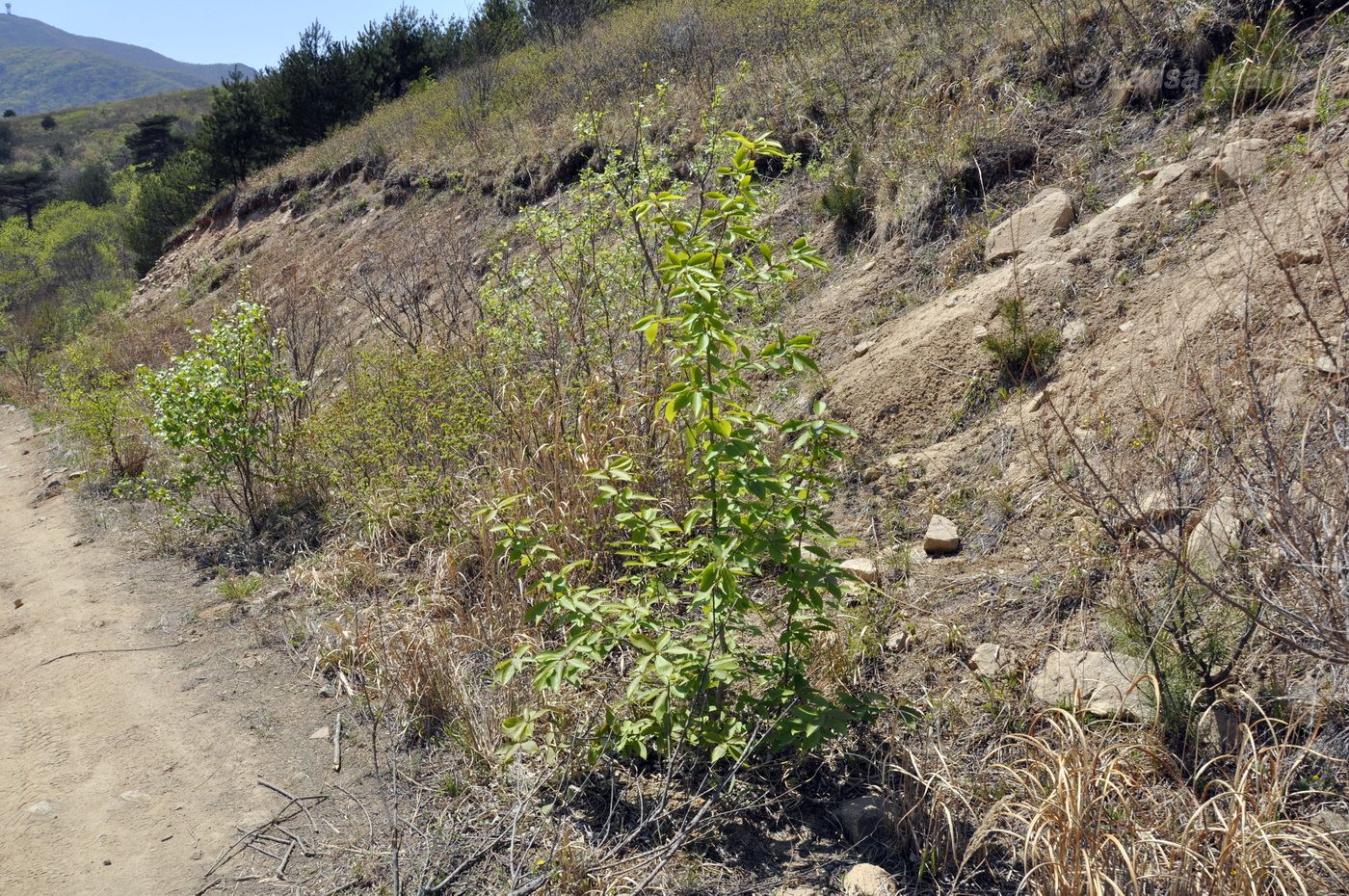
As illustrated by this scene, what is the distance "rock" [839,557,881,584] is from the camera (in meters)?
4.25

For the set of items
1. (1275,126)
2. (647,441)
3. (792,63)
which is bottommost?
(647,441)

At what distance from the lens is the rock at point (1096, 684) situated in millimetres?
3131

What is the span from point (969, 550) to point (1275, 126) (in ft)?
10.3

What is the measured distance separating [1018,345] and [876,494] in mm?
1168

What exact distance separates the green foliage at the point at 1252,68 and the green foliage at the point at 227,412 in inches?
266

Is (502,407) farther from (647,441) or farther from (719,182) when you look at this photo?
(719,182)

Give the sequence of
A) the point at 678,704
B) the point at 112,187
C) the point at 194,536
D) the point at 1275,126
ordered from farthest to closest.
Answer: the point at 112,187, the point at 194,536, the point at 1275,126, the point at 678,704

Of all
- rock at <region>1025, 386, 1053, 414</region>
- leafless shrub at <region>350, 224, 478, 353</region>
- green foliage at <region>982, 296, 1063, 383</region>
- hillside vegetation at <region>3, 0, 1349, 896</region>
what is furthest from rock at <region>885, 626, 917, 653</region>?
leafless shrub at <region>350, 224, 478, 353</region>

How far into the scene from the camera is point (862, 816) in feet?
10.6

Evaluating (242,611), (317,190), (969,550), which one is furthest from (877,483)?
(317,190)

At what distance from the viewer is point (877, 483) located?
5.16 m

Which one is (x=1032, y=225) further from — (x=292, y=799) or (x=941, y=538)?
(x=292, y=799)

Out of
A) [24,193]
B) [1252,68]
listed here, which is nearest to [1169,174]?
[1252,68]

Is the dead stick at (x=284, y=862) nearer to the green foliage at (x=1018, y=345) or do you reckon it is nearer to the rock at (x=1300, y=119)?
the green foliage at (x=1018, y=345)
